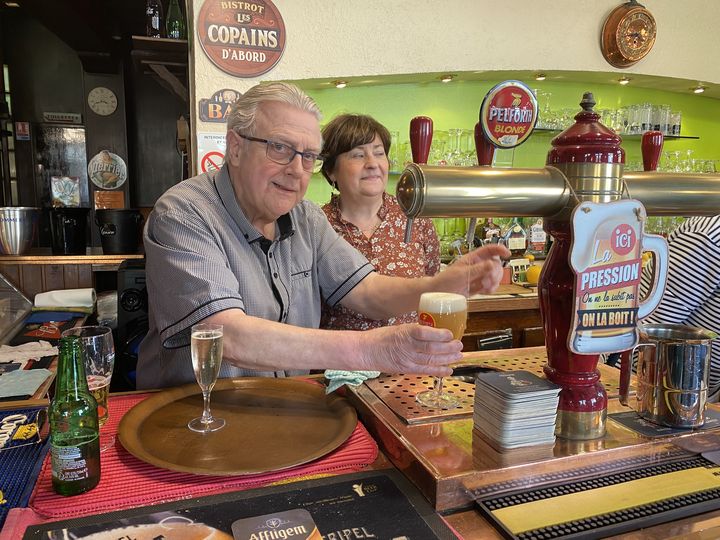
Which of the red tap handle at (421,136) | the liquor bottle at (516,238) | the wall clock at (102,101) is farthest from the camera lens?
the wall clock at (102,101)

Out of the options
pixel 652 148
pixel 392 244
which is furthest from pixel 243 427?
pixel 392 244

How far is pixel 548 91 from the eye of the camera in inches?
167

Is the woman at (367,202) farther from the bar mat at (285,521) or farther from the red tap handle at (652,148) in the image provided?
the bar mat at (285,521)

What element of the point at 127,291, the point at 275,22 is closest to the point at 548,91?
the point at 275,22

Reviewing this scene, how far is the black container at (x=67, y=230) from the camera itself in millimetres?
2986

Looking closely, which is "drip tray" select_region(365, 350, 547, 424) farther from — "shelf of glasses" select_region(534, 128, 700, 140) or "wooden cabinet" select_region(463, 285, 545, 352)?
"shelf of glasses" select_region(534, 128, 700, 140)

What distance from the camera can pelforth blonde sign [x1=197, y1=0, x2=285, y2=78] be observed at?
114 inches

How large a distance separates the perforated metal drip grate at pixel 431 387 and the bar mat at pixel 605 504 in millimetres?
224

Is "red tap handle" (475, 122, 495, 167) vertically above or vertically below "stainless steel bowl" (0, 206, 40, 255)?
above

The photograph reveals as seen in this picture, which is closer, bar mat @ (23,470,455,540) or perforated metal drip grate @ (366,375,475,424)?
bar mat @ (23,470,455,540)

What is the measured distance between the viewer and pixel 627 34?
3.67 meters

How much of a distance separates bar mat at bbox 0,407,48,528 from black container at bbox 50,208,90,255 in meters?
2.11

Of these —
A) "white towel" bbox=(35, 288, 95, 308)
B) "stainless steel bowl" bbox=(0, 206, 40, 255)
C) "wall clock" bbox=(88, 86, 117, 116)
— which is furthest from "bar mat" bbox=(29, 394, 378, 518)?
"wall clock" bbox=(88, 86, 117, 116)

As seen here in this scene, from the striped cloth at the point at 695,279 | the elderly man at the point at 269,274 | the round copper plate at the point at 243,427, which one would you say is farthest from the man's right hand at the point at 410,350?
the striped cloth at the point at 695,279
